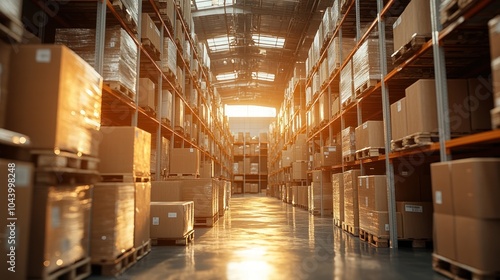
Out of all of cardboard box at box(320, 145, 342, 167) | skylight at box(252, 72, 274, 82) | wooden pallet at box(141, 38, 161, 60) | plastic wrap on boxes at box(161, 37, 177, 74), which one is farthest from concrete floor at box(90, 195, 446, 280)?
skylight at box(252, 72, 274, 82)

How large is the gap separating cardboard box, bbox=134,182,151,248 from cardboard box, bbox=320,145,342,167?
5.23 metres

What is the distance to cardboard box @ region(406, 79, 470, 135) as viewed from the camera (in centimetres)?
427

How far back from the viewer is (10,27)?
2529mm

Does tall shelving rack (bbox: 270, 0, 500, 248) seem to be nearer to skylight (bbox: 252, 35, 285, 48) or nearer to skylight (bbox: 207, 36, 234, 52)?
skylight (bbox: 252, 35, 285, 48)

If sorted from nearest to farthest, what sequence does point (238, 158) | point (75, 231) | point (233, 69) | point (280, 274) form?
1. point (75, 231)
2. point (280, 274)
3. point (233, 69)
4. point (238, 158)

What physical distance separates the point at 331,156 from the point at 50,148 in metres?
7.03

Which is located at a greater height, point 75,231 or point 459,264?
point 75,231

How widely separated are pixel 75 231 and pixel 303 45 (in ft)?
47.6

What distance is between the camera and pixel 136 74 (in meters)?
5.79

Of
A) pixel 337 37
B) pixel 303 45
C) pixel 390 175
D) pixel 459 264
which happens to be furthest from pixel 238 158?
pixel 459 264

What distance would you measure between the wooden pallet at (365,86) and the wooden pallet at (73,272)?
4.75 metres

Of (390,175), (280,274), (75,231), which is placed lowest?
(280,274)

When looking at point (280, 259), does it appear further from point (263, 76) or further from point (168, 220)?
point (263, 76)

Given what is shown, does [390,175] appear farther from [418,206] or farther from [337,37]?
[337,37]
